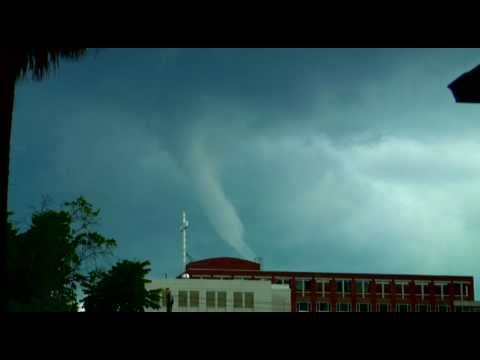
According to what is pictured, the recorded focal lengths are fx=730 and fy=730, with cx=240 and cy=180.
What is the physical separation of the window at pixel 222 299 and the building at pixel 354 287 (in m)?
7.68

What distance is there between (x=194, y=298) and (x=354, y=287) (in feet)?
57.8

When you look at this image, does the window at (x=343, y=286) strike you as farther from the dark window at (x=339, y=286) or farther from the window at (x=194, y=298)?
the window at (x=194, y=298)

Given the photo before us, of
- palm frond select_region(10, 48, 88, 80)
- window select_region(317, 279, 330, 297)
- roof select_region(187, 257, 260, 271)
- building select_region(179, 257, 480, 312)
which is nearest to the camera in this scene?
palm frond select_region(10, 48, 88, 80)

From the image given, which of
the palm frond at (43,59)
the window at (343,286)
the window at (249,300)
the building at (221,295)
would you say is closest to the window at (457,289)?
the window at (343,286)

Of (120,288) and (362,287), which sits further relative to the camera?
(362,287)

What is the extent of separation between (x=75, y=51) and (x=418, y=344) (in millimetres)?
7138

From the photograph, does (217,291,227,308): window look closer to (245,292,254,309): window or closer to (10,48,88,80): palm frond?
→ (245,292,254,309): window

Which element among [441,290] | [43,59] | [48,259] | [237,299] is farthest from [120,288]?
[441,290]

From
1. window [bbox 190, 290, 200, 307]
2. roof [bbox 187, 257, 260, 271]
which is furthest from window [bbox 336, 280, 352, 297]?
window [bbox 190, 290, 200, 307]

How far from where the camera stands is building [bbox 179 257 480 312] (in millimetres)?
67062

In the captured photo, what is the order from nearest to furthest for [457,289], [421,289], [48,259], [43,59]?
[43,59], [48,259], [421,289], [457,289]

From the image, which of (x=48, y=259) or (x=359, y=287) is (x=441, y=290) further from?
(x=48, y=259)

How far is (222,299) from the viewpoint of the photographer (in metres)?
58.2
